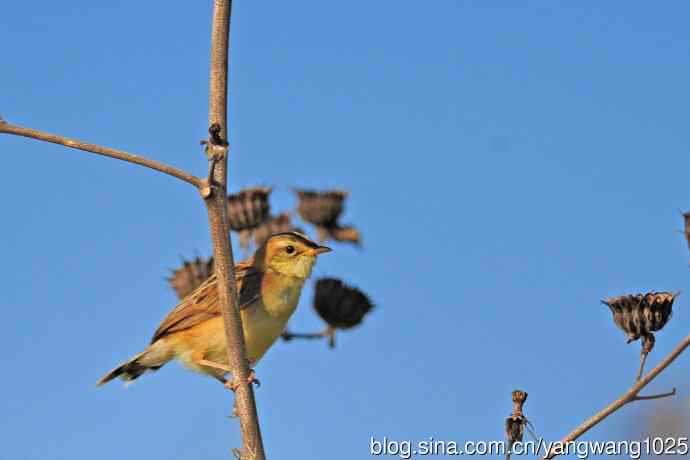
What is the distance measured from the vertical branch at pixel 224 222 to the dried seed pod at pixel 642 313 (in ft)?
7.24

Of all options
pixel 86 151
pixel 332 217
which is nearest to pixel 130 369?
pixel 332 217

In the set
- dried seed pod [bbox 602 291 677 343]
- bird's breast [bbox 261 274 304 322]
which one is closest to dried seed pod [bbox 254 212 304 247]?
bird's breast [bbox 261 274 304 322]

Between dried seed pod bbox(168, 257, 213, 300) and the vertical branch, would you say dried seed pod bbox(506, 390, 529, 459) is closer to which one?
the vertical branch

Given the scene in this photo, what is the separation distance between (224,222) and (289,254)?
394cm

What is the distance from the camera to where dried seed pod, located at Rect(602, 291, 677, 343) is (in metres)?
4.74

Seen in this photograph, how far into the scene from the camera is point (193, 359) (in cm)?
668

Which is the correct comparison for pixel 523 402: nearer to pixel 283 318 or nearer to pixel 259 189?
pixel 283 318

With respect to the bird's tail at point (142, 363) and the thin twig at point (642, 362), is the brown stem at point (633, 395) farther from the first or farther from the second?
the bird's tail at point (142, 363)

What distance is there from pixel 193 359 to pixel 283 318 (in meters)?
0.71

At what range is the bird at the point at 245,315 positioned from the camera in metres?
6.53

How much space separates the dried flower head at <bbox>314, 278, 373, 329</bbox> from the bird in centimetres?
113

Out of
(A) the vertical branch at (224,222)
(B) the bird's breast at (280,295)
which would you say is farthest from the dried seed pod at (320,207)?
(A) the vertical branch at (224,222)

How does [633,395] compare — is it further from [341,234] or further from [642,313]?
[341,234]

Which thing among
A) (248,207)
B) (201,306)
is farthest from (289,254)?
(248,207)
